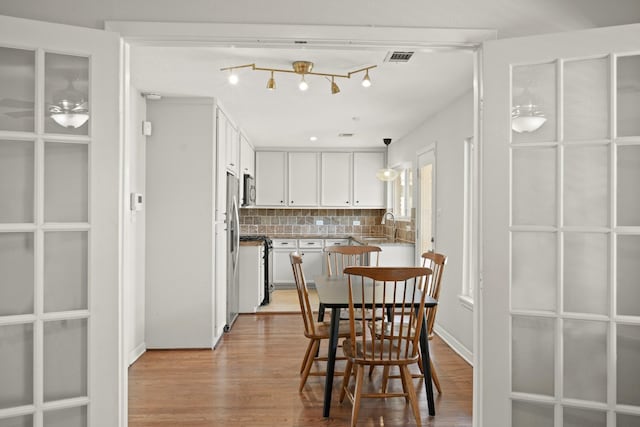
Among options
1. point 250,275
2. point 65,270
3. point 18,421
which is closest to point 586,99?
point 65,270

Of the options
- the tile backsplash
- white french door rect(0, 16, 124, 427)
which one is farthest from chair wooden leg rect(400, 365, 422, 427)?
the tile backsplash

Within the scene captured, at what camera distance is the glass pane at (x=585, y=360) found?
6.23ft

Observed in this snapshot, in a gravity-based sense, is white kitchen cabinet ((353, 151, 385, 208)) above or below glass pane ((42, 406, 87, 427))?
above

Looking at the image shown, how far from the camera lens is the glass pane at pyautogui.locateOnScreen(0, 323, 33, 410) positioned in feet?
5.96

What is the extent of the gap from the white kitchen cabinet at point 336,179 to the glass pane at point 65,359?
6.12 m

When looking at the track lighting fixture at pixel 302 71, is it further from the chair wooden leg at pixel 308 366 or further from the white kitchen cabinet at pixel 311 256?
the white kitchen cabinet at pixel 311 256

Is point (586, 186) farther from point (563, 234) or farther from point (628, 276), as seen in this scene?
point (628, 276)

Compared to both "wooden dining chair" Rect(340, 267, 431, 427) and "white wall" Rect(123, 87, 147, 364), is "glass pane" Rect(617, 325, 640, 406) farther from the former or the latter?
"white wall" Rect(123, 87, 147, 364)

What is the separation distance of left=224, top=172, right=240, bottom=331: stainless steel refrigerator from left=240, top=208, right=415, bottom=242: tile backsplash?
273 cm

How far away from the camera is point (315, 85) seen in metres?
4.02

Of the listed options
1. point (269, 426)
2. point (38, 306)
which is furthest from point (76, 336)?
point (269, 426)

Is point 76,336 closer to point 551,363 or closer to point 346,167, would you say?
point 551,363

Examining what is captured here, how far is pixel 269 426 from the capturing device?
2.78m

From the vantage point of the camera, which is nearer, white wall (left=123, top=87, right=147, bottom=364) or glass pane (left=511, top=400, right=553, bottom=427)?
glass pane (left=511, top=400, right=553, bottom=427)
